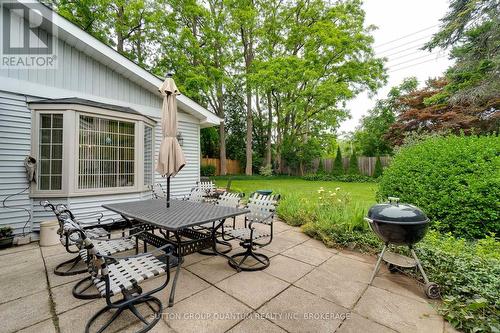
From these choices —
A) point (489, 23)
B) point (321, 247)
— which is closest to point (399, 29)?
point (489, 23)

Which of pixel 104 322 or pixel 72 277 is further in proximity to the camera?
pixel 72 277

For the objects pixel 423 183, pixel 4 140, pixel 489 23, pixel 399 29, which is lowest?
pixel 423 183

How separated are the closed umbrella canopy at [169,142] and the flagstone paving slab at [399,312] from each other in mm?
2944

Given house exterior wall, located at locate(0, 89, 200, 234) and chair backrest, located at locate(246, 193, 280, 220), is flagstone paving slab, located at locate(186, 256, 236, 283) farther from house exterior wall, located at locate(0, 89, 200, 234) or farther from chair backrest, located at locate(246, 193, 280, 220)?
house exterior wall, located at locate(0, 89, 200, 234)

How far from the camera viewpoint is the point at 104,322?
202cm

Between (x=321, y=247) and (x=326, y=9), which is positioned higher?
(x=326, y=9)

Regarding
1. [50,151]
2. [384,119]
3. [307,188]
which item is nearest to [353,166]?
[384,119]

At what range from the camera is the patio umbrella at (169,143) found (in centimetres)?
337

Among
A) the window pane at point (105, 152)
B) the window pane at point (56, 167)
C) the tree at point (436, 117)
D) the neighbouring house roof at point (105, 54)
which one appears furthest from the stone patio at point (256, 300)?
the tree at point (436, 117)

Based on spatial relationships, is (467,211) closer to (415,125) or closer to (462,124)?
(462,124)

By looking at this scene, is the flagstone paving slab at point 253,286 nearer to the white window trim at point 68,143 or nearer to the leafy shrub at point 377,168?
the white window trim at point 68,143

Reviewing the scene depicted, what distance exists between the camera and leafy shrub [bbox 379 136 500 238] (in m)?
3.62

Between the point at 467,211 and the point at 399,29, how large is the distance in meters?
16.2

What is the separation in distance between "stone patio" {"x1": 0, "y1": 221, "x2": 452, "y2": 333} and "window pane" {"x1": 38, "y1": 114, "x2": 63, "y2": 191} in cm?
174
